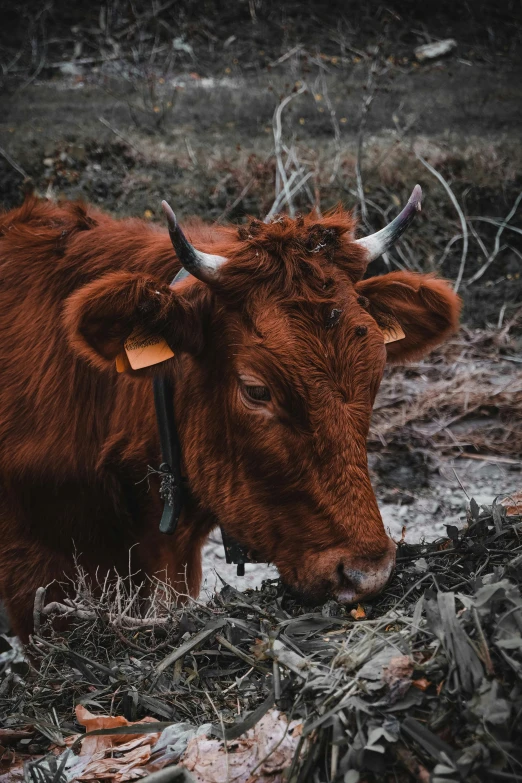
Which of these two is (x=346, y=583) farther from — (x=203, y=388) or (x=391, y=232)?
(x=391, y=232)

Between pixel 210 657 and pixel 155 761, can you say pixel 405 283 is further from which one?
pixel 155 761

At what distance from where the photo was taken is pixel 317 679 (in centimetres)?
212

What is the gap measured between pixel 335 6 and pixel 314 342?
1449cm

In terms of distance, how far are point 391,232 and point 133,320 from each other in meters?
1.32

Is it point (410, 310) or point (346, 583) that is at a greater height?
point (410, 310)

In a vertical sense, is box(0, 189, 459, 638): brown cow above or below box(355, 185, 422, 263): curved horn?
below

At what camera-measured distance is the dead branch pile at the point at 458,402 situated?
6277 millimetres

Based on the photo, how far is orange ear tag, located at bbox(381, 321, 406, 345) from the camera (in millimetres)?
3658

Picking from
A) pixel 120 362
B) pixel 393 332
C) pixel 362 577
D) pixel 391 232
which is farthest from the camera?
pixel 393 332

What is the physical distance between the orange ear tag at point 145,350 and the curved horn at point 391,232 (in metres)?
1.03

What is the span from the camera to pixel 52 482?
357 cm

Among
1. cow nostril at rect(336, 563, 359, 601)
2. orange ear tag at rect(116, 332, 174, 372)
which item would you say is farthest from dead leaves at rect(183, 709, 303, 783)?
orange ear tag at rect(116, 332, 174, 372)

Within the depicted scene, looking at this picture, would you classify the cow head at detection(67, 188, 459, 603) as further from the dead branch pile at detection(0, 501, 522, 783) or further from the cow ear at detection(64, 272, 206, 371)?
the dead branch pile at detection(0, 501, 522, 783)

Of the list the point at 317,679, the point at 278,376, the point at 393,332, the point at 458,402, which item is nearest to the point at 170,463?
the point at 278,376
